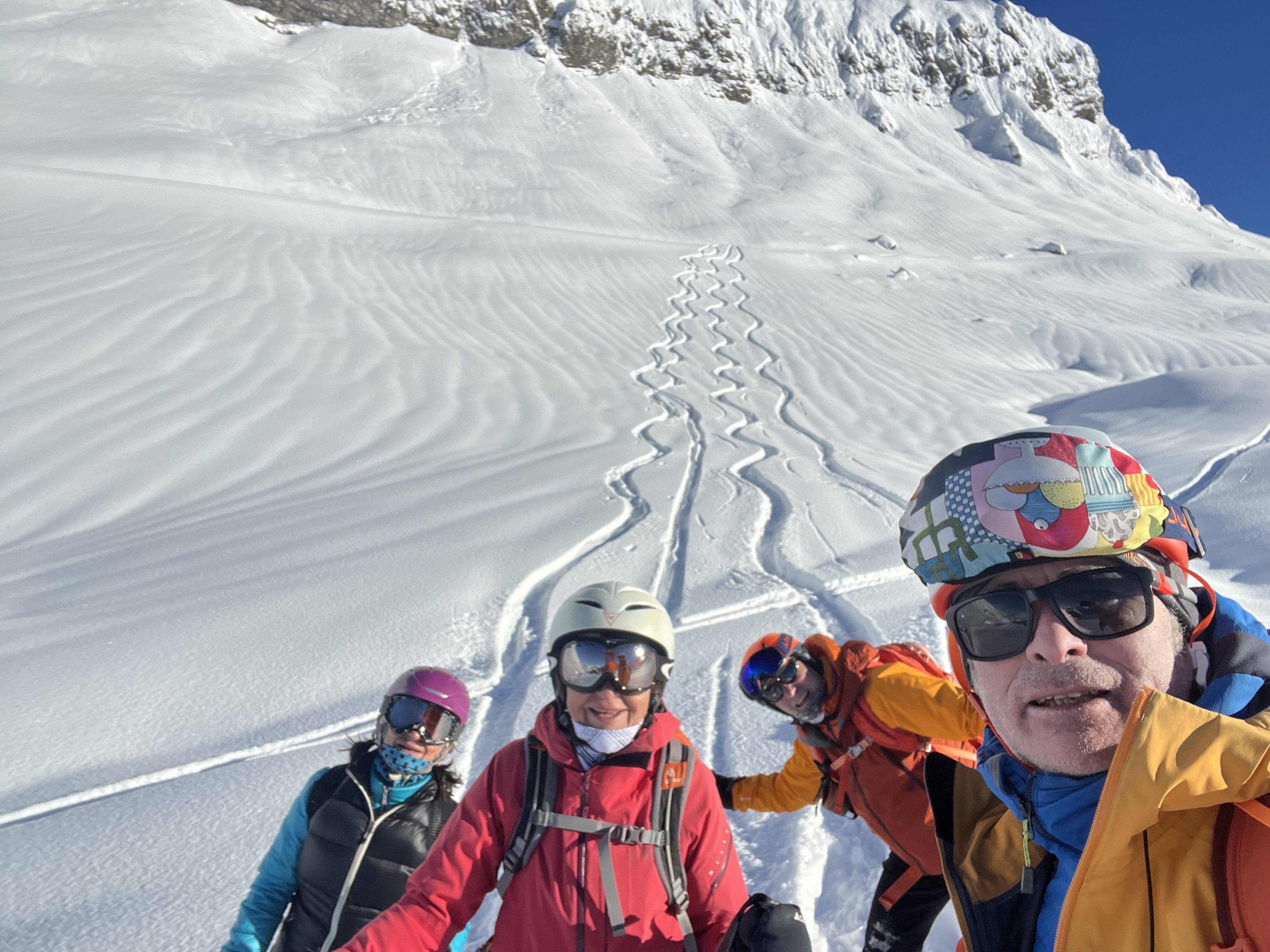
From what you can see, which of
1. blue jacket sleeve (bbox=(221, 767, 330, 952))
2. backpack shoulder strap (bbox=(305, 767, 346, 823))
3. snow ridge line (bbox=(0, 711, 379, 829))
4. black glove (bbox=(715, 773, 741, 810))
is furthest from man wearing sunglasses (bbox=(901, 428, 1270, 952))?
snow ridge line (bbox=(0, 711, 379, 829))

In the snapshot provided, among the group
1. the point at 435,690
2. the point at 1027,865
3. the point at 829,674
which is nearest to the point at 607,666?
the point at 435,690

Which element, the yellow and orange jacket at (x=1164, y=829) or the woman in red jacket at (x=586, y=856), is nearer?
the yellow and orange jacket at (x=1164, y=829)

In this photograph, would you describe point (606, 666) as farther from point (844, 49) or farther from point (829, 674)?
point (844, 49)

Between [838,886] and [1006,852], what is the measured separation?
153cm

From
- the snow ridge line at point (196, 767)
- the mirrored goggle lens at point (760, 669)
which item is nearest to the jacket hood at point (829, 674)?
the mirrored goggle lens at point (760, 669)

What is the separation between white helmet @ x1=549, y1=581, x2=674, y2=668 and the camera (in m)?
1.92

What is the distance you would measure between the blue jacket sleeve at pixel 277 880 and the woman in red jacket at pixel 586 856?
0.57 m

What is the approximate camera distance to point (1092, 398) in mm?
12070

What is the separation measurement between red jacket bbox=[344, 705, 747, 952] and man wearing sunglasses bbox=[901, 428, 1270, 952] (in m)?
0.60

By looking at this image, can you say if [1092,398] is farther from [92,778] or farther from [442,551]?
[92,778]

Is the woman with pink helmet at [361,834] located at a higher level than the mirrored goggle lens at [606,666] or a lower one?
lower

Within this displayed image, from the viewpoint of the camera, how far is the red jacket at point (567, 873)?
1.61 metres

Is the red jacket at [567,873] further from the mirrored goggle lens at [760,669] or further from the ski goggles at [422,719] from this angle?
the mirrored goggle lens at [760,669]

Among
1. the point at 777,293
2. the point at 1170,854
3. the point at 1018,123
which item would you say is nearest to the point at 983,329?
the point at 777,293
